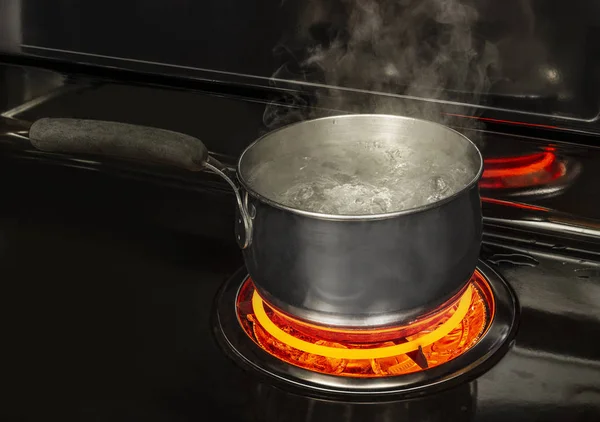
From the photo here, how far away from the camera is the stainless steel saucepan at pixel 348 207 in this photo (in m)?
0.62

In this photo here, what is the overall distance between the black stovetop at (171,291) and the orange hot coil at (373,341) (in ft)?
0.13

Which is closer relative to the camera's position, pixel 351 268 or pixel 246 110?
pixel 351 268

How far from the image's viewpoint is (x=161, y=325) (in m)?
0.77

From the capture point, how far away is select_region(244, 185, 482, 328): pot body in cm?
61

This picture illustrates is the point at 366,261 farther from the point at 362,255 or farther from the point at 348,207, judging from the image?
the point at 348,207

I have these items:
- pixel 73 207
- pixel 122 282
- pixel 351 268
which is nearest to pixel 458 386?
pixel 351 268

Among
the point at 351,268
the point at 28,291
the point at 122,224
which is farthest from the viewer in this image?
the point at 122,224

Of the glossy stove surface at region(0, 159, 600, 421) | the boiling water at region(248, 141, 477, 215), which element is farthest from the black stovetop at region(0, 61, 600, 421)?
the boiling water at region(248, 141, 477, 215)

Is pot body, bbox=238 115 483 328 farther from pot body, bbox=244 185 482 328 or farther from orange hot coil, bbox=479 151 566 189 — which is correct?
orange hot coil, bbox=479 151 566 189

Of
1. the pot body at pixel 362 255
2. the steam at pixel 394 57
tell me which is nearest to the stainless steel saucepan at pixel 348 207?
the pot body at pixel 362 255

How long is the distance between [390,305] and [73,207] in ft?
1.70

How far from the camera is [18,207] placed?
979 millimetres

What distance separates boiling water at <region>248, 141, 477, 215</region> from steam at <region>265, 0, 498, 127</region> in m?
0.12

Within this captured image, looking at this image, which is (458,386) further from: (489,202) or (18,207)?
(18,207)
